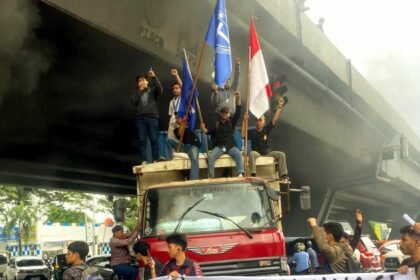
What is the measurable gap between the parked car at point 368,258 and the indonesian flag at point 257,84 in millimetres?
4305

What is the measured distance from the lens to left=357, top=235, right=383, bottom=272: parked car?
11.1 m

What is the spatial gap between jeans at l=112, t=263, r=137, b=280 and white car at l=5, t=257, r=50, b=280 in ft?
55.2

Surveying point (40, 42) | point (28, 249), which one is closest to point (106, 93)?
point (40, 42)

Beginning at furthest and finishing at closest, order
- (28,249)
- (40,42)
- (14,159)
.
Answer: (28,249), (14,159), (40,42)

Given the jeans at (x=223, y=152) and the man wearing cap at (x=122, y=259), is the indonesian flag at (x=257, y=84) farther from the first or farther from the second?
the man wearing cap at (x=122, y=259)

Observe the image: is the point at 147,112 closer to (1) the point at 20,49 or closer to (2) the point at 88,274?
(1) the point at 20,49

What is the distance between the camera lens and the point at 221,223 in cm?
624

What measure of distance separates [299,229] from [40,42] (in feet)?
54.2

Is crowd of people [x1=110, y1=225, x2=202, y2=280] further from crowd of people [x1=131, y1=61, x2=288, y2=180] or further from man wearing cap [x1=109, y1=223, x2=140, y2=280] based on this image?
crowd of people [x1=131, y1=61, x2=288, y2=180]

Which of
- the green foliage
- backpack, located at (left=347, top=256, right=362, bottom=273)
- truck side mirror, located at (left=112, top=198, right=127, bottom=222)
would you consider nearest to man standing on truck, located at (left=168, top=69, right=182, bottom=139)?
truck side mirror, located at (left=112, top=198, right=127, bottom=222)

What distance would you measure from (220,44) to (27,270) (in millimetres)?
18123

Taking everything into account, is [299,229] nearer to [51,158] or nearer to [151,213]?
[51,158]

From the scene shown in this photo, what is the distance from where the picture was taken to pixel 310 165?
76.6 ft

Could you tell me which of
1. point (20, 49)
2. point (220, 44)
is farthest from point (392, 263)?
point (20, 49)
